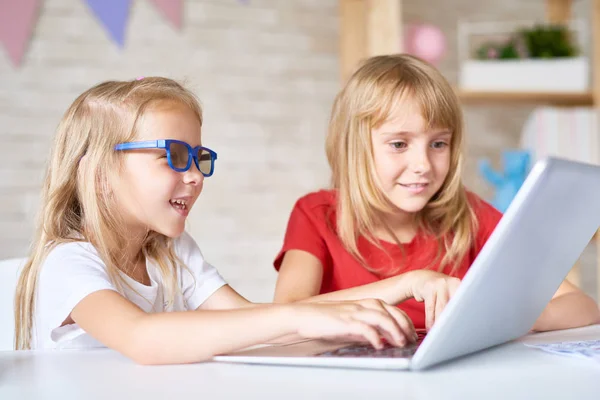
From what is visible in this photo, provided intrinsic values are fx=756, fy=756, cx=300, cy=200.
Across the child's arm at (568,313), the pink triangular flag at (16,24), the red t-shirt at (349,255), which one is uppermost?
the pink triangular flag at (16,24)

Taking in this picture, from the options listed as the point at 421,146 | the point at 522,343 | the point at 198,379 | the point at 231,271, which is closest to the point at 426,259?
the point at 421,146

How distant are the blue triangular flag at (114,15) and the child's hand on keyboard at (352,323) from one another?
78.7 inches

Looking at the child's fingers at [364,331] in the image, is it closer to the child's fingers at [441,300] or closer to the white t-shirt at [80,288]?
the child's fingers at [441,300]

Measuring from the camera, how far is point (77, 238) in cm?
112

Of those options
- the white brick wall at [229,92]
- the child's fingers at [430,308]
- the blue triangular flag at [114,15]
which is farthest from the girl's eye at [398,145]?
the blue triangular flag at [114,15]

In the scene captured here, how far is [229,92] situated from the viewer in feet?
9.05

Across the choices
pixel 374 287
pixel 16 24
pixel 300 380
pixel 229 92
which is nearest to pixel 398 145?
pixel 374 287

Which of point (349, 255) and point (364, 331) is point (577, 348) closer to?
point (364, 331)

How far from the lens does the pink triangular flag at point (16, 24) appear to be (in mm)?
2422

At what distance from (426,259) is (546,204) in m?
0.77

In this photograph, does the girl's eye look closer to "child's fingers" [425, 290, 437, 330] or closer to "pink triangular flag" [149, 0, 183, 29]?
"child's fingers" [425, 290, 437, 330]

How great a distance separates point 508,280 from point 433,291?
0.20 metres

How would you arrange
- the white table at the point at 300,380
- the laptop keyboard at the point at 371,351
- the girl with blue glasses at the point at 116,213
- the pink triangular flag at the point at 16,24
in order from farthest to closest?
the pink triangular flag at the point at 16,24, the girl with blue glasses at the point at 116,213, the laptop keyboard at the point at 371,351, the white table at the point at 300,380

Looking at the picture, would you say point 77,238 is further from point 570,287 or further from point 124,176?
point 570,287
